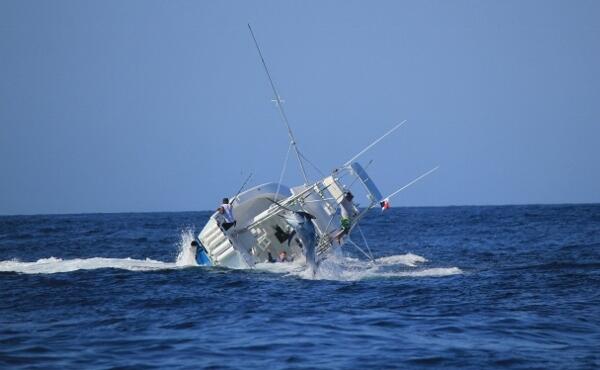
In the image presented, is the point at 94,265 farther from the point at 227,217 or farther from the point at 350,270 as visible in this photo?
the point at 350,270

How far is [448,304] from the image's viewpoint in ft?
58.1

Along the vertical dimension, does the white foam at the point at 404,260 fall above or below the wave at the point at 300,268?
below

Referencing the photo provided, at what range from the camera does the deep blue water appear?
1243 centimetres

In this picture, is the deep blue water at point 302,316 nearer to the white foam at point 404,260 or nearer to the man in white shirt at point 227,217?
the white foam at point 404,260

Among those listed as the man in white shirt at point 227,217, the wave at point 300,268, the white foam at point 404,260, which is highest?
the man in white shirt at point 227,217

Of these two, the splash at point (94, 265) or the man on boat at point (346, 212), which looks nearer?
the man on boat at point (346, 212)

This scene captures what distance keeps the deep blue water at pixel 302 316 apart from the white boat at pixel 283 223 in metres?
0.63

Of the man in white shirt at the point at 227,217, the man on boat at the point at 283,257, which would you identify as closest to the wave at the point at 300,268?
the man on boat at the point at 283,257

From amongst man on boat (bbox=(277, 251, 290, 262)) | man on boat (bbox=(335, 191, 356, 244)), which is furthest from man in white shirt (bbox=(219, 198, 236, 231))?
man on boat (bbox=(335, 191, 356, 244))

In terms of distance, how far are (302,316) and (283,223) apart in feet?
38.5

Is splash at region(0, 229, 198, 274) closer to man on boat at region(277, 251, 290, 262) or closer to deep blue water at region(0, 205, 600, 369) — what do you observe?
deep blue water at region(0, 205, 600, 369)

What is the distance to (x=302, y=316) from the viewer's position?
16.1 m

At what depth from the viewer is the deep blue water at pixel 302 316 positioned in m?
12.4

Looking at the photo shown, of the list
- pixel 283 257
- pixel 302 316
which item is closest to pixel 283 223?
pixel 283 257
